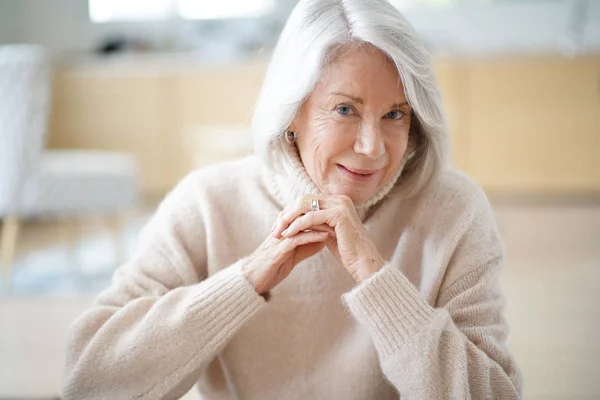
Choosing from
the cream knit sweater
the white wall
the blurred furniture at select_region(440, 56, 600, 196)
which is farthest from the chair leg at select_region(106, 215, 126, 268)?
the cream knit sweater

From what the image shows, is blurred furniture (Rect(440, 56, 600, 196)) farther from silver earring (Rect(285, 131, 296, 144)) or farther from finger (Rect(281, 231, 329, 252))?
finger (Rect(281, 231, 329, 252))

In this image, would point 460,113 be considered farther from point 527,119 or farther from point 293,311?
point 293,311

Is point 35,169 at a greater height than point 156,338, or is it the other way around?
point 35,169

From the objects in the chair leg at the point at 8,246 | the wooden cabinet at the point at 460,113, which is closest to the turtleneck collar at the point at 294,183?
the chair leg at the point at 8,246

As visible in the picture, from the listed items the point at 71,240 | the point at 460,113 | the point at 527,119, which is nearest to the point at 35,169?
the point at 71,240

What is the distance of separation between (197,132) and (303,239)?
12.4 ft

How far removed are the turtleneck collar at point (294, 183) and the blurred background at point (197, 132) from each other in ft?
4.11

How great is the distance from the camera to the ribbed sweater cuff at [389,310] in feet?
3.57

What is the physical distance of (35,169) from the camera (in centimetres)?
331

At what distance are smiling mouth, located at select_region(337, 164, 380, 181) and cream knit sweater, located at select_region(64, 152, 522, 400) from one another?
89 millimetres

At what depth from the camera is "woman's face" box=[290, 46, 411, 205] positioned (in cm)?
111

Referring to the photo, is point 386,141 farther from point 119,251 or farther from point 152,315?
point 119,251

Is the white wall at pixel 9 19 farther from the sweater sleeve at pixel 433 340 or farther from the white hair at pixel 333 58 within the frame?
the sweater sleeve at pixel 433 340

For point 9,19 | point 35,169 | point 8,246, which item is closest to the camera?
point 35,169
